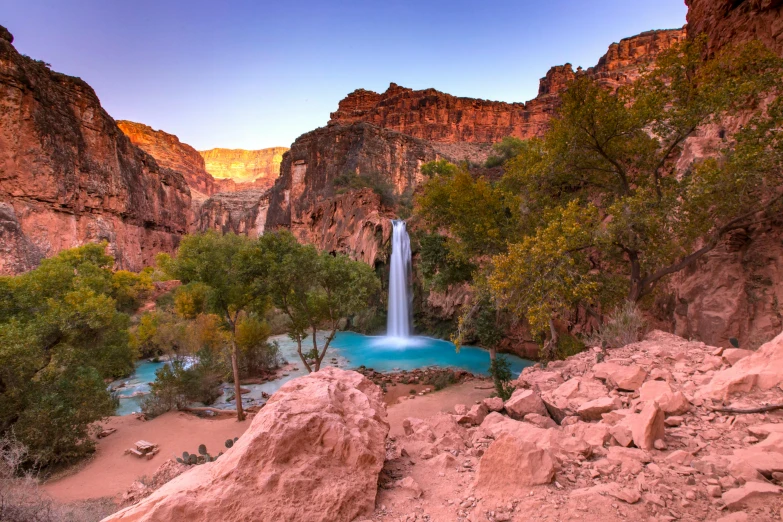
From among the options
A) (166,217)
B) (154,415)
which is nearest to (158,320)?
(154,415)

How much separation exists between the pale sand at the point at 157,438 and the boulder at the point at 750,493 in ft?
13.7

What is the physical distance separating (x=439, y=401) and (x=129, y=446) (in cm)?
868

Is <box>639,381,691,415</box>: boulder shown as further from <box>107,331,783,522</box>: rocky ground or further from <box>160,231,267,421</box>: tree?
<box>160,231,267,421</box>: tree

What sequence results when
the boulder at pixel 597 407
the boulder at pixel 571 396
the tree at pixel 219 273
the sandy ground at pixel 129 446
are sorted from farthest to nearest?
1. the tree at pixel 219 273
2. the sandy ground at pixel 129 446
3. the boulder at pixel 571 396
4. the boulder at pixel 597 407

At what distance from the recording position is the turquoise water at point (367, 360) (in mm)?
14154

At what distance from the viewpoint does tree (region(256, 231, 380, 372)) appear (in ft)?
34.9

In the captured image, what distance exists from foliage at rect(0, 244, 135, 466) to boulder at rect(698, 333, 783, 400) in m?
11.3

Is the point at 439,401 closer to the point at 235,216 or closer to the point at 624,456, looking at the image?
the point at 624,456

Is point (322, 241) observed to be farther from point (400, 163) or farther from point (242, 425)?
point (242, 425)

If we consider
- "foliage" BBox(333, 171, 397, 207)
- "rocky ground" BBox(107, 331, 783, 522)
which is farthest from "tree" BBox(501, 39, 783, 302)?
"foliage" BBox(333, 171, 397, 207)

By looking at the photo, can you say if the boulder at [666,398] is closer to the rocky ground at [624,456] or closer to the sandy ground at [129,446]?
the rocky ground at [624,456]

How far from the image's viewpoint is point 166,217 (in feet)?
157

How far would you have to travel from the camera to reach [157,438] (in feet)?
30.7

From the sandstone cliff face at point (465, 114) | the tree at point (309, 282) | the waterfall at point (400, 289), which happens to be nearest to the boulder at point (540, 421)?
the tree at point (309, 282)
